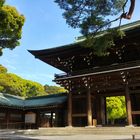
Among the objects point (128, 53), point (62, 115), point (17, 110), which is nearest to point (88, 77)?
point (128, 53)

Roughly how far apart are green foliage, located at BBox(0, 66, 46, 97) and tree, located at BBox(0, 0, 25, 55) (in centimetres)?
3447

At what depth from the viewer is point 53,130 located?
21.0 metres

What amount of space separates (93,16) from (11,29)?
32.0 ft

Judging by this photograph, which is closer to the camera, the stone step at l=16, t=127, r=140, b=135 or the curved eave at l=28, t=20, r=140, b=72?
the stone step at l=16, t=127, r=140, b=135

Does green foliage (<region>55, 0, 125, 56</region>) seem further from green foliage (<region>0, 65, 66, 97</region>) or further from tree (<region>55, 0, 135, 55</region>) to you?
green foliage (<region>0, 65, 66, 97</region>)

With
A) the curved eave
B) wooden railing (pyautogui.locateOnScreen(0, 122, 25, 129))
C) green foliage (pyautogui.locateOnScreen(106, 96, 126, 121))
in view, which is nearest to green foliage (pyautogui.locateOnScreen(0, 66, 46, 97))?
green foliage (pyautogui.locateOnScreen(106, 96, 126, 121))

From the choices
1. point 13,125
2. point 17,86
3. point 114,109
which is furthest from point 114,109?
point 17,86

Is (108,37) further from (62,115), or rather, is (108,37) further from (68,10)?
(62,115)

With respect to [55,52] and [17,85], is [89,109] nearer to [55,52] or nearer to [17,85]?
[55,52]

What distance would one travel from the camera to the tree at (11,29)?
1918cm

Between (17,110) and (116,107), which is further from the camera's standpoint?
(116,107)

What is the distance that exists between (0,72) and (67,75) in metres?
39.1

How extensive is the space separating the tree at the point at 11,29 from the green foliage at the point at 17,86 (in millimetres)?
34468

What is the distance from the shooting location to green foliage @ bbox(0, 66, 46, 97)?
58156mm
